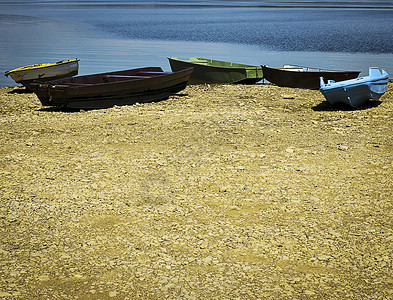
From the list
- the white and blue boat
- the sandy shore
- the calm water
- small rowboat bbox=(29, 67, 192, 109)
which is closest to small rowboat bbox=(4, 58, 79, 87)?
small rowboat bbox=(29, 67, 192, 109)

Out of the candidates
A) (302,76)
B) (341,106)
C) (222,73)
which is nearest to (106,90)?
(222,73)

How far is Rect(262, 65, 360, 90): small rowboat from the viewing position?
58.6 ft

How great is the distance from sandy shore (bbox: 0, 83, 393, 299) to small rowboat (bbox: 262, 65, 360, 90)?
183 inches

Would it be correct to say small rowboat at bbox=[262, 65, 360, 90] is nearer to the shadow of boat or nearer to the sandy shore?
the shadow of boat

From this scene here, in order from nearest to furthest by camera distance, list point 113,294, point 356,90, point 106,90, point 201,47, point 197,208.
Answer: point 113,294
point 197,208
point 356,90
point 106,90
point 201,47

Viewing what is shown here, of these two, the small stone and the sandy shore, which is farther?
the sandy shore

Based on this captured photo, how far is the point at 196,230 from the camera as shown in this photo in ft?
22.7

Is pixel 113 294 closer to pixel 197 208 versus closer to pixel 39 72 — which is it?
pixel 197 208

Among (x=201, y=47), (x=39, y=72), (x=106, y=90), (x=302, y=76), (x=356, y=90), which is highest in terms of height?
(x=39, y=72)

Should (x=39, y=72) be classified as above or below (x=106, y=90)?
above

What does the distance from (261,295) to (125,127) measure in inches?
322

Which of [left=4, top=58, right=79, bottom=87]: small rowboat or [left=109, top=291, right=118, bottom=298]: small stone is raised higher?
[left=4, top=58, right=79, bottom=87]: small rowboat

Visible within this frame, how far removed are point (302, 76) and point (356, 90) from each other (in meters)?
4.42

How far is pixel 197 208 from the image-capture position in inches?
302
